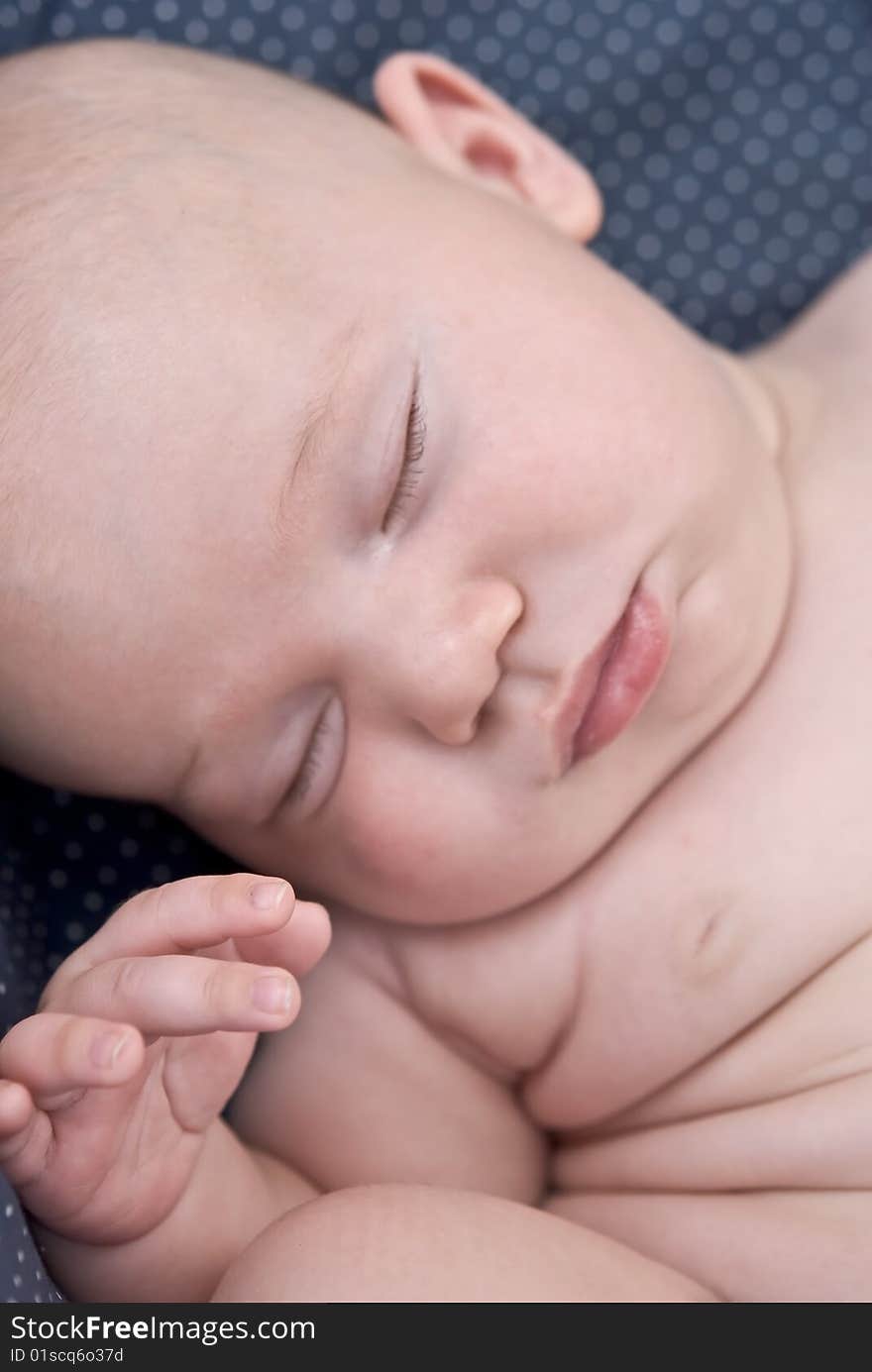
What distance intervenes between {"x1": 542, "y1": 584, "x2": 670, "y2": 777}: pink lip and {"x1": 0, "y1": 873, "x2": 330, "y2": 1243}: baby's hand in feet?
0.96

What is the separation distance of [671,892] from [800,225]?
88cm

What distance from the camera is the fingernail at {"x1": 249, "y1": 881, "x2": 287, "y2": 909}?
3.26ft

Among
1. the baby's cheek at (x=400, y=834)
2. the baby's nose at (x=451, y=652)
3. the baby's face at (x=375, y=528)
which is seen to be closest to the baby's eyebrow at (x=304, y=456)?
the baby's face at (x=375, y=528)

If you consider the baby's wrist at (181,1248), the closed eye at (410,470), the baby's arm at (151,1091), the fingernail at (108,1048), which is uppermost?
the closed eye at (410,470)

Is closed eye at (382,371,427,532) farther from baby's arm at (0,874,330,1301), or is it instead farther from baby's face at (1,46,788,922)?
baby's arm at (0,874,330,1301)

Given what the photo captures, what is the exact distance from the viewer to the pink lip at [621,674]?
1229 millimetres

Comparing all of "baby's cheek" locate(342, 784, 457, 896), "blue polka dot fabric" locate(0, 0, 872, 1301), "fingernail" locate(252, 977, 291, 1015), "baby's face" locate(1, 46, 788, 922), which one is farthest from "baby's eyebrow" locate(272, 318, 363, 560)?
"blue polka dot fabric" locate(0, 0, 872, 1301)

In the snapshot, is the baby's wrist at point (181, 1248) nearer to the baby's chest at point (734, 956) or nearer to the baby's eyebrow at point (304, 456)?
the baby's chest at point (734, 956)

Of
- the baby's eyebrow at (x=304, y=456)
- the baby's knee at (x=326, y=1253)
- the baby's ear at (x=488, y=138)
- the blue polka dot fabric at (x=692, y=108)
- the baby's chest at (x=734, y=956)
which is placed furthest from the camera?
the blue polka dot fabric at (x=692, y=108)

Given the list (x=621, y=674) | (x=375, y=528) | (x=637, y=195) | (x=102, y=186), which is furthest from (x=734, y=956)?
(x=637, y=195)

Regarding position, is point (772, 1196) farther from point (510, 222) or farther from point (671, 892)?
point (510, 222)

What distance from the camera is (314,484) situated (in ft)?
3.82

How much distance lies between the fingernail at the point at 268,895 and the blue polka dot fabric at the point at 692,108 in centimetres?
106
